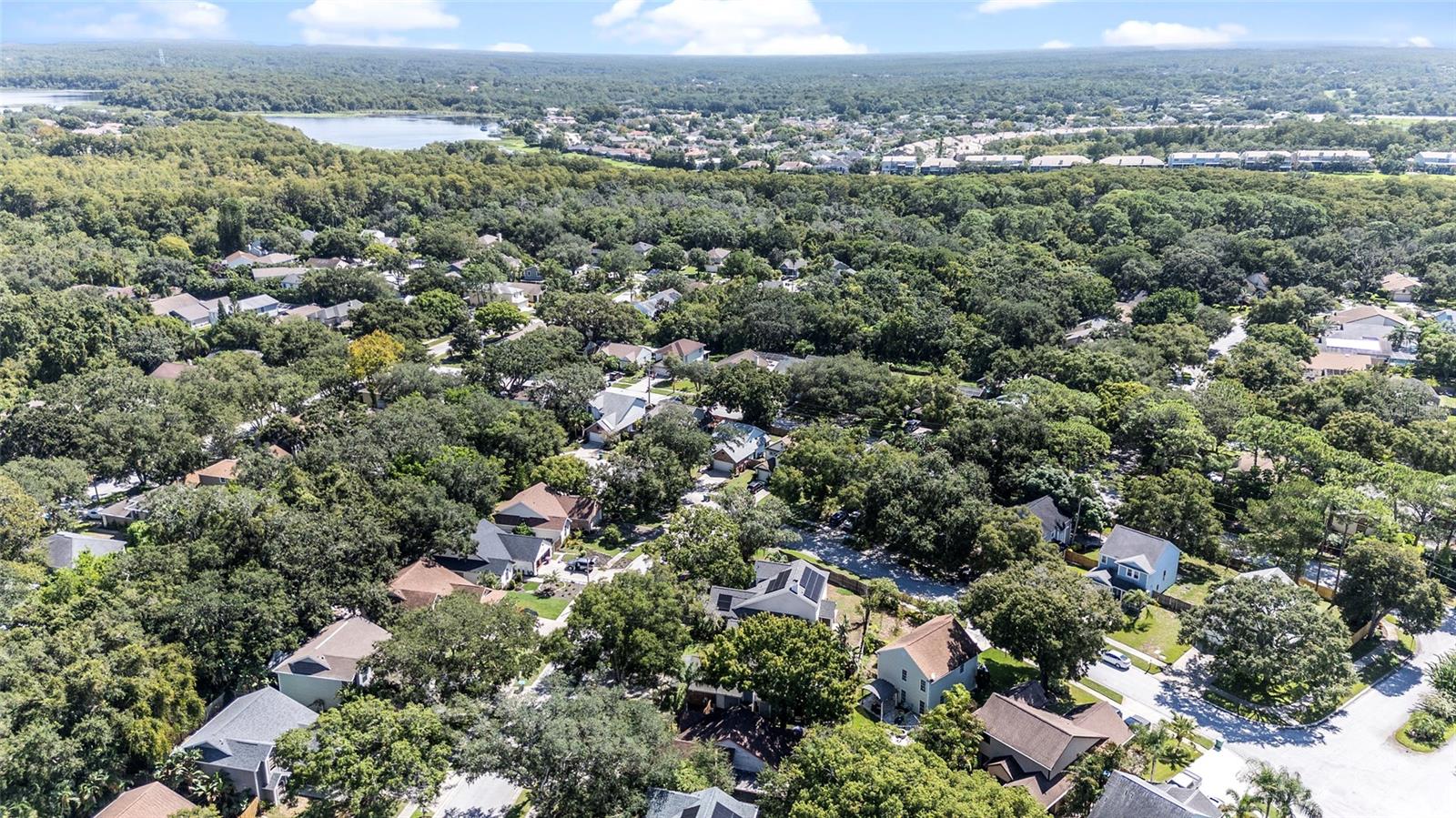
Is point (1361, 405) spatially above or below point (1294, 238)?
below

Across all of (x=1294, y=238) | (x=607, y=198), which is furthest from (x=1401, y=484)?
A: (x=607, y=198)

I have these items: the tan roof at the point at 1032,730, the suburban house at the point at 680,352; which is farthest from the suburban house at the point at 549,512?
the suburban house at the point at 680,352

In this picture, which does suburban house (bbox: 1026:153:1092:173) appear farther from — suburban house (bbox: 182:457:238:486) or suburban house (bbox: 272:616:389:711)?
suburban house (bbox: 272:616:389:711)

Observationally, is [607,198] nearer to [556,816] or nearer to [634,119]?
[556,816]

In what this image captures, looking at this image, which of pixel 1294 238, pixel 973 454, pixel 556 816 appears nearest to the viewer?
pixel 556 816

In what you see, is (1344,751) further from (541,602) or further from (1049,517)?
(541,602)

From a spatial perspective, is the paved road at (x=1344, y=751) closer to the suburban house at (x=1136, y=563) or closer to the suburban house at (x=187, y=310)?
the suburban house at (x=1136, y=563)
